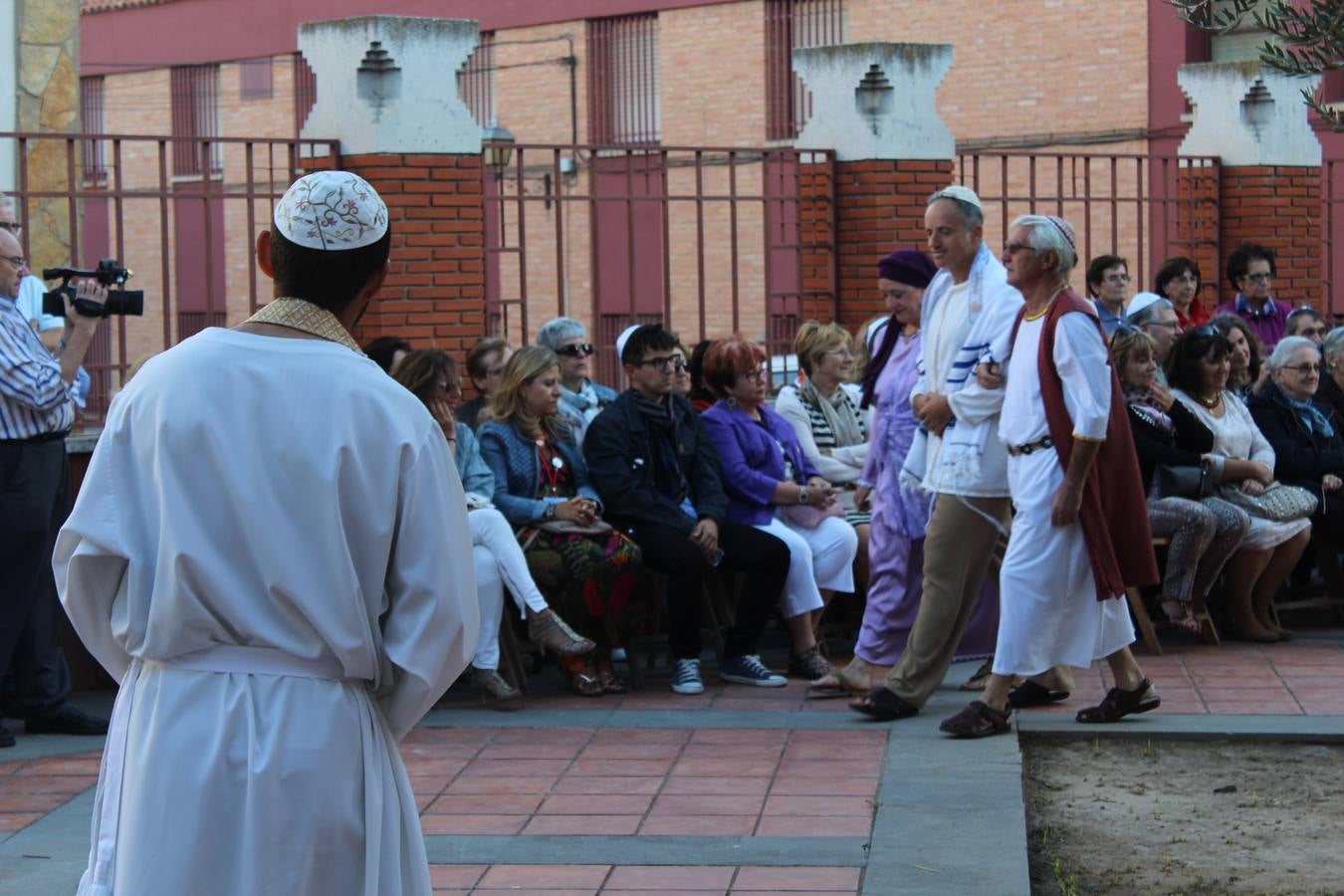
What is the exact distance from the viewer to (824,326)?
947 centimetres

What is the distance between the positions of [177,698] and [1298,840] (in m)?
3.98

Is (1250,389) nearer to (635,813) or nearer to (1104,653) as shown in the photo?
(1104,653)

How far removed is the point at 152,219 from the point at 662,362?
83.7 feet

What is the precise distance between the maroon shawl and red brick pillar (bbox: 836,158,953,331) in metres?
5.02

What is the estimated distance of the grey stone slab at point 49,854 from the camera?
5.45 m

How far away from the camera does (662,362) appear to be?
8500 mm

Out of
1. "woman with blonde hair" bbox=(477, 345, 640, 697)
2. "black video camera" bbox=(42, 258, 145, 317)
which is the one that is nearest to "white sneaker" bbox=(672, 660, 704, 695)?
"woman with blonde hair" bbox=(477, 345, 640, 697)

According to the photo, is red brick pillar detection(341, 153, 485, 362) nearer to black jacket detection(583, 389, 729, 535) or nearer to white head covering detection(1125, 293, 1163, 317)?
black jacket detection(583, 389, 729, 535)

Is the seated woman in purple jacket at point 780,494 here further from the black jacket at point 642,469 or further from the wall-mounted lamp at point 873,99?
the wall-mounted lamp at point 873,99

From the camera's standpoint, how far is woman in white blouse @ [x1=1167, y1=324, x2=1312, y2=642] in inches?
375

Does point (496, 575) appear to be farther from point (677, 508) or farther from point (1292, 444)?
point (1292, 444)

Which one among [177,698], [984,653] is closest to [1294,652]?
[984,653]

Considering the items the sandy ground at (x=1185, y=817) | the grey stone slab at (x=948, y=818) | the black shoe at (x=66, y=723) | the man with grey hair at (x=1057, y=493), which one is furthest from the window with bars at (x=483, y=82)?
the sandy ground at (x=1185, y=817)

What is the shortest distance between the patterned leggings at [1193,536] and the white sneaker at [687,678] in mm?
2415
